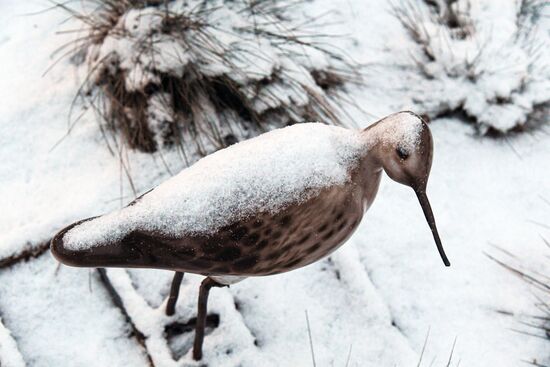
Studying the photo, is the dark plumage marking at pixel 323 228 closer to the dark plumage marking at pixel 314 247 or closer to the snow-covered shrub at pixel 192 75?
the dark plumage marking at pixel 314 247

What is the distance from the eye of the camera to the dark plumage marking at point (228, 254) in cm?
107

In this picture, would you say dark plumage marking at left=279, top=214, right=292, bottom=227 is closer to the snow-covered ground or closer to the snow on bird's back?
the snow on bird's back

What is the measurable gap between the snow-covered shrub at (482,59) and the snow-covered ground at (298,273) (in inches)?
2.9

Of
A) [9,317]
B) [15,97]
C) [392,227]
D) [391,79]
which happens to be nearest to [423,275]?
[392,227]

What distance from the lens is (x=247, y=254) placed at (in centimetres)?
108

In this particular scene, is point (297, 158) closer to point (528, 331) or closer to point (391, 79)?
point (528, 331)

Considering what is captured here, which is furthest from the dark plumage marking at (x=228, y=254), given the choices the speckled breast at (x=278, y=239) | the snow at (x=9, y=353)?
the snow at (x=9, y=353)

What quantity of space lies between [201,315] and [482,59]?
50.2 inches

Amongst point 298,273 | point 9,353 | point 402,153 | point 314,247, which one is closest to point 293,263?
point 314,247

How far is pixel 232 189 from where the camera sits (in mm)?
1075

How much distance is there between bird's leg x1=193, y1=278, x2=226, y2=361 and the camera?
4.38 feet

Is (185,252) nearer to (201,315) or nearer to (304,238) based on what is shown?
(304,238)

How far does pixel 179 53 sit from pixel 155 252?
94 centimetres

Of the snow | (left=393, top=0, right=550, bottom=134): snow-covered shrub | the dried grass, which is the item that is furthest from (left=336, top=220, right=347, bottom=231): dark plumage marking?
(left=393, top=0, right=550, bottom=134): snow-covered shrub
